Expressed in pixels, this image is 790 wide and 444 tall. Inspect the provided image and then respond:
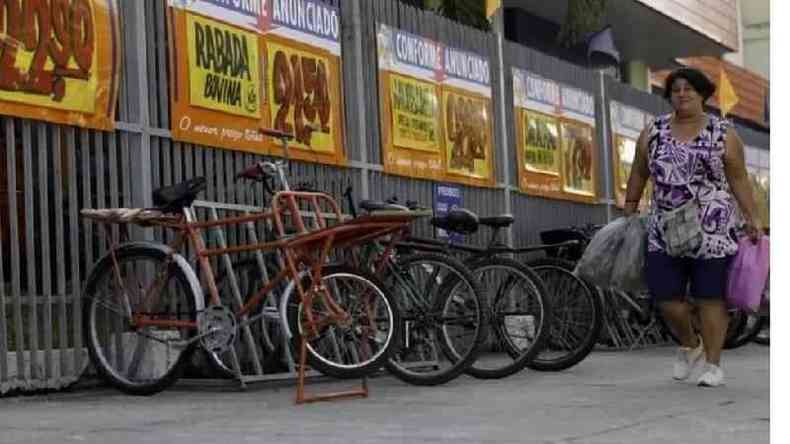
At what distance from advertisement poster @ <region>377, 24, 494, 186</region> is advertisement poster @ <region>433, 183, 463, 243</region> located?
3.2 inches

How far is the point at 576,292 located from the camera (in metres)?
8.85

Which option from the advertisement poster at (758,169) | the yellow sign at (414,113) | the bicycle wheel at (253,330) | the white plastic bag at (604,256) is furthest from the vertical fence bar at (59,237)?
the advertisement poster at (758,169)

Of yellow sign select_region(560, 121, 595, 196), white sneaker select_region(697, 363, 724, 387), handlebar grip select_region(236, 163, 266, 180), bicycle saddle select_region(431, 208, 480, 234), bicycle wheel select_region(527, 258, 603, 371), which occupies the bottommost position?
→ white sneaker select_region(697, 363, 724, 387)

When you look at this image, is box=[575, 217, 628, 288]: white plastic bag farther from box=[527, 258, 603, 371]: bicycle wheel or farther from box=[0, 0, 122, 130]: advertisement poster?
box=[0, 0, 122, 130]: advertisement poster

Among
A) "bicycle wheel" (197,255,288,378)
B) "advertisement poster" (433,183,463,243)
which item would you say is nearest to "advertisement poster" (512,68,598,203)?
"advertisement poster" (433,183,463,243)

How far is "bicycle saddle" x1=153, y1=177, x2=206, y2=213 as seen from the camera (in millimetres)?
6973

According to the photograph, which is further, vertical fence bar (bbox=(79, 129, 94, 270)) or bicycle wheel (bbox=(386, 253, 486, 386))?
bicycle wheel (bbox=(386, 253, 486, 386))

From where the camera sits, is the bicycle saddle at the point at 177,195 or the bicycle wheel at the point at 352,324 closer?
the bicycle wheel at the point at 352,324

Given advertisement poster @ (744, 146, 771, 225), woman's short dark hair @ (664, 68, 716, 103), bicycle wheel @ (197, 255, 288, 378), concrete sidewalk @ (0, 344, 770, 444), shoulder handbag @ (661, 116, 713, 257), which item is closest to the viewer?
concrete sidewalk @ (0, 344, 770, 444)

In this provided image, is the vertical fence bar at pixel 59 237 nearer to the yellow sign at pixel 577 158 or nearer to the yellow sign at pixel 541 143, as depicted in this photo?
the yellow sign at pixel 541 143

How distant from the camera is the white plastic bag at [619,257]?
8.09 m

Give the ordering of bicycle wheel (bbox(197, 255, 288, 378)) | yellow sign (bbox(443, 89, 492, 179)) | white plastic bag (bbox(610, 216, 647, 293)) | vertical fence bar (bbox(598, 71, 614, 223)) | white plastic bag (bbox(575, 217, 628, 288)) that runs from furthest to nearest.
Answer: vertical fence bar (bbox(598, 71, 614, 223)) < yellow sign (bbox(443, 89, 492, 179)) < white plastic bag (bbox(575, 217, 628, 288)) < white plastic bag (bbox(610, 216, 647, 293)) < bicycle wheel (bbox(197, 255, 288, 378))

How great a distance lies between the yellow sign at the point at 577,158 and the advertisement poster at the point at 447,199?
2611mm
